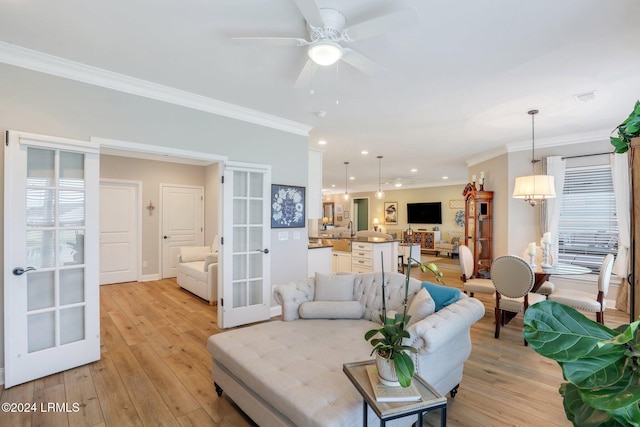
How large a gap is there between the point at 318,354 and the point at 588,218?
5.10 metres

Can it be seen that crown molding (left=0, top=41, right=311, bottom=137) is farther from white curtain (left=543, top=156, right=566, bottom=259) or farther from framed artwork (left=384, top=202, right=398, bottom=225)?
framed artwork (left=384, top=202, right=398, bottom=225)

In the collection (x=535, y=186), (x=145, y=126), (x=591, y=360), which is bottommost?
(x=591, y=360)

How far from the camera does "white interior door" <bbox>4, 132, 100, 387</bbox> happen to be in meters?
2.41

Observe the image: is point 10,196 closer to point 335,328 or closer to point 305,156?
point 335,328

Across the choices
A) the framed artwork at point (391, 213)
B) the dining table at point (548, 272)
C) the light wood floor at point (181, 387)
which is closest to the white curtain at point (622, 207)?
the dining table at point (548, 272)

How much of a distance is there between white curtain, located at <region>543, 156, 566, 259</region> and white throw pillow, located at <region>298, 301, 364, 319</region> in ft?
13.4

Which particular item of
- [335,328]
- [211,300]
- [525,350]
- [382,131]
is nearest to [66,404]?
[335,328]

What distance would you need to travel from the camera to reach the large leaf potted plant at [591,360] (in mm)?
587

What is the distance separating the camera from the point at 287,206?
14.1ft

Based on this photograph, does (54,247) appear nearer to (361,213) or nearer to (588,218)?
(588,218)

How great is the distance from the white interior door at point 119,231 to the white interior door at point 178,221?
19.9 inches

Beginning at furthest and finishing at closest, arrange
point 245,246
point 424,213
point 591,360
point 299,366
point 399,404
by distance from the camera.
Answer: point 424,213
point 245,246
point 299,366
point 399,404
point 591,360

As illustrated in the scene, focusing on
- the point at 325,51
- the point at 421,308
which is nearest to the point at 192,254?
the point at 421,308

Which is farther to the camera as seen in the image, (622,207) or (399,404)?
(622,207)
